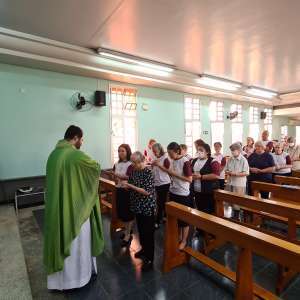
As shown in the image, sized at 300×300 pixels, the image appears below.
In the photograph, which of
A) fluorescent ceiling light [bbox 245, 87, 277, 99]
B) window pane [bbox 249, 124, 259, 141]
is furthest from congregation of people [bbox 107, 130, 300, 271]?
window pane [bbox 249, 124, 259, 141]

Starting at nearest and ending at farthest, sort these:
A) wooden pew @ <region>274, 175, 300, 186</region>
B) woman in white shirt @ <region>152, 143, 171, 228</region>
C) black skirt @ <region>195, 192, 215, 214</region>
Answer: black skirt @ <region>195, 192, 215, 214</region> → woman in white shirt @ <region>152, 143, 171, 228</region> → wooden pew @ <region>274, 175, 300, 186</region>

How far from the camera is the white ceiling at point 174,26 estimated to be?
3061mm

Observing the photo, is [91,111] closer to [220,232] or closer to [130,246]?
[130,246]

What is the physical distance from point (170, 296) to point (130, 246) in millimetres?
1091

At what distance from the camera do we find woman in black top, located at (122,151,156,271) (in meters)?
2.47

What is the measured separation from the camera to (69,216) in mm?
2041

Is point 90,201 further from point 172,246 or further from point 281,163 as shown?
point 281,163

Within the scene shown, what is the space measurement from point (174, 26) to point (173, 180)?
8.46 ft

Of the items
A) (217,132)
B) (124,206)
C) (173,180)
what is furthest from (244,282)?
(217,132)

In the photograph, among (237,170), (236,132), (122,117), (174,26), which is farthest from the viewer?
(236,132)

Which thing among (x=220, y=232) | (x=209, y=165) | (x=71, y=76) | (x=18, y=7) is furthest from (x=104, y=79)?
(x=220, y=232)

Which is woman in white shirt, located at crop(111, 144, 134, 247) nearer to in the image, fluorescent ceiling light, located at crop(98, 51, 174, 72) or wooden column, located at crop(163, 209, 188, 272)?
wooden column, located at crop(163, 209, 188, 272)

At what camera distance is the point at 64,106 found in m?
5.30

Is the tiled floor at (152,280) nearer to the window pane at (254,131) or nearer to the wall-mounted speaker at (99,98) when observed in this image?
the wall-mounted speaker at (99,98)
